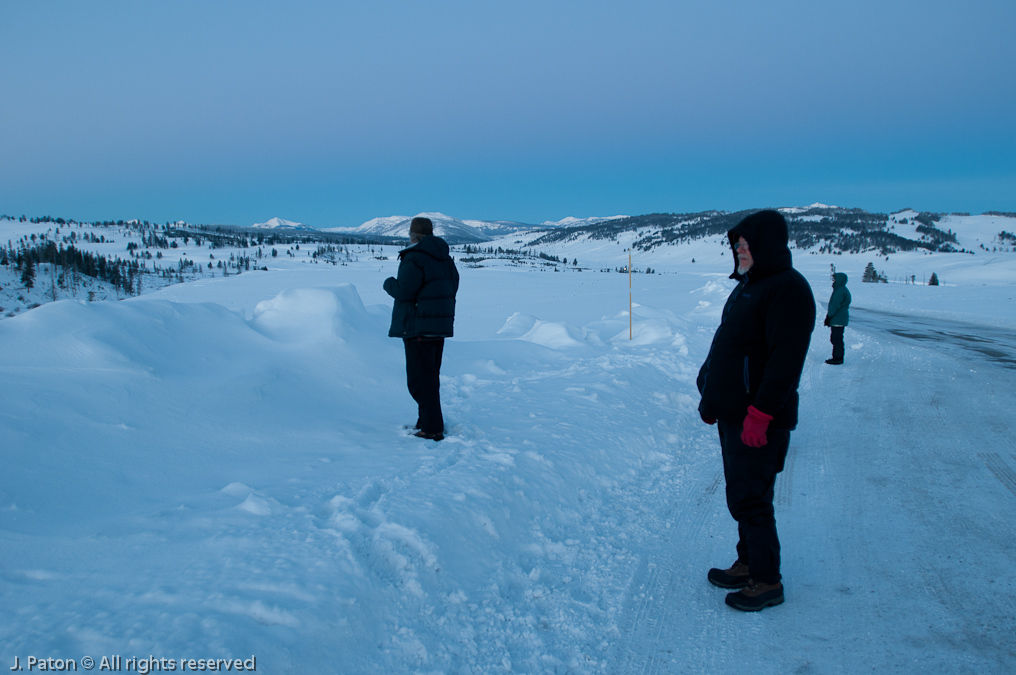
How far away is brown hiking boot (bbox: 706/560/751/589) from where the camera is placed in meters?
3.15

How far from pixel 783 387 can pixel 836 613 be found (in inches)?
54.6

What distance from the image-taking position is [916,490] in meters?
4.34

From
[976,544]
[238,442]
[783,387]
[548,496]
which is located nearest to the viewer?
[783,387]

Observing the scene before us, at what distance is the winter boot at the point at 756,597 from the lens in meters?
2.94

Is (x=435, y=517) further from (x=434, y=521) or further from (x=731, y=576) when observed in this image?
(x=731, y=576)

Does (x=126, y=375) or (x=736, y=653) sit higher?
(x=126, y=375)

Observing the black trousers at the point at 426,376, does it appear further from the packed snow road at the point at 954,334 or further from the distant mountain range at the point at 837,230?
the distant mountain range at the point at 837,230

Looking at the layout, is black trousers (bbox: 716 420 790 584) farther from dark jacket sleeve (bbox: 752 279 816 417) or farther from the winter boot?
dark jacket sleeve (bbox: 752 279 816 417)

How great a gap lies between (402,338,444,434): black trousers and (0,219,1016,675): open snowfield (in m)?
0.28

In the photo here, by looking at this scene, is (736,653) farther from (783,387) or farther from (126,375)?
(126,375)

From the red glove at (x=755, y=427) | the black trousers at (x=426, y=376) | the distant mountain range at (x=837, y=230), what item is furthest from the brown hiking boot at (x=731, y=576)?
the distant mountain range at (x=837, y=230)

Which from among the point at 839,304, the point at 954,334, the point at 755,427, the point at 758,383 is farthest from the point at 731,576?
the point at 954,334

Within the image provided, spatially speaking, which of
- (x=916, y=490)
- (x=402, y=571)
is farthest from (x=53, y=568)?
(x=916, y=490)

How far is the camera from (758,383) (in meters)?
2.87
